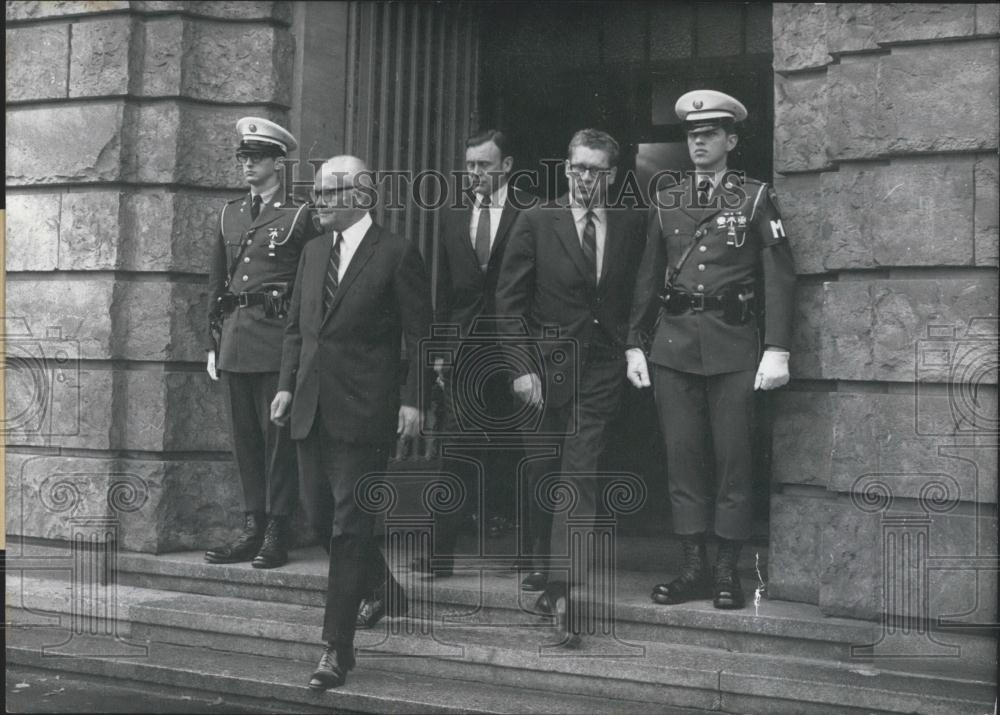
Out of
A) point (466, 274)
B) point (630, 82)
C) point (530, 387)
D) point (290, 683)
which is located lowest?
point (290, 683)

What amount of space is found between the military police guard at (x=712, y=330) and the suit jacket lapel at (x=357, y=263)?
1.27m

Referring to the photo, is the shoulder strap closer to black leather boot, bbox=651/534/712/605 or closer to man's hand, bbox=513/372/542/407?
man's hand, bbox=513/372/542/407

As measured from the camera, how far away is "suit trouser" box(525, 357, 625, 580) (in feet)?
20.9

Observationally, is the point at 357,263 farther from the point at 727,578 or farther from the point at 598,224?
the point at 727,578

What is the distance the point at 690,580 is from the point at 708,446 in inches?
24.2

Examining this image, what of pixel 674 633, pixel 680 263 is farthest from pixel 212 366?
pixel 674 633

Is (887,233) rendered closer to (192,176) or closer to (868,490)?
(868,490)

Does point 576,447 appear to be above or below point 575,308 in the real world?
below

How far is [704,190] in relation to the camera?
21.3 feet

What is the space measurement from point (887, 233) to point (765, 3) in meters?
2.20

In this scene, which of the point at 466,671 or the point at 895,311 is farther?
the point at 466,671

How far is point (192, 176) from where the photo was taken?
788 centimetres

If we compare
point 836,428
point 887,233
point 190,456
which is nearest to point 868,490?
point 836,428

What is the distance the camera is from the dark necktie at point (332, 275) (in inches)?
246
